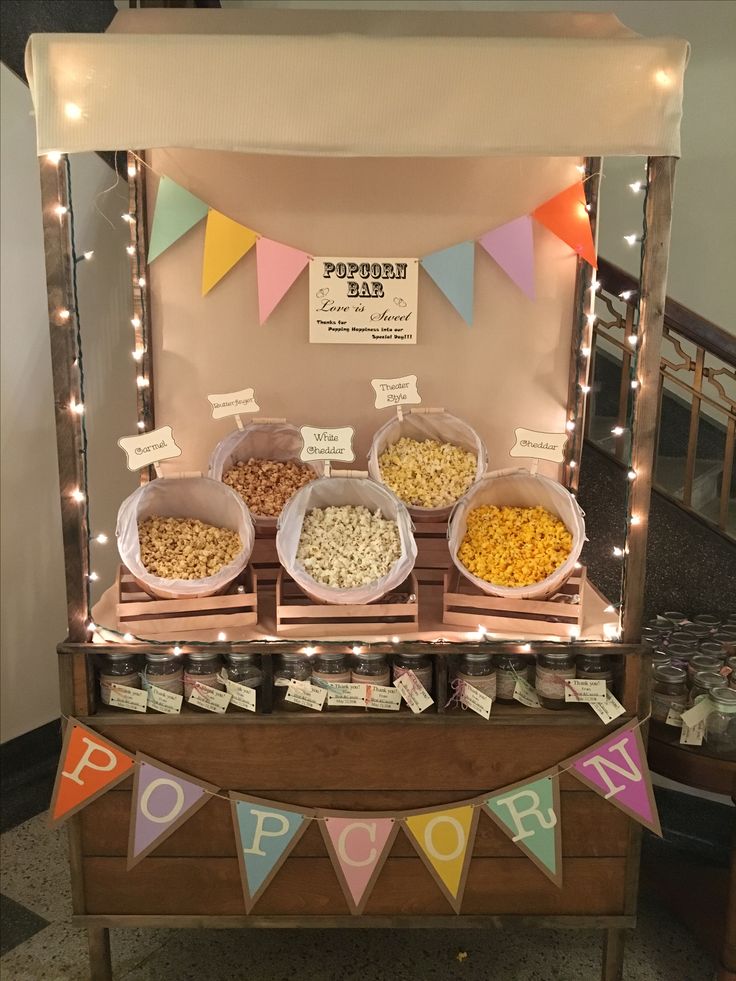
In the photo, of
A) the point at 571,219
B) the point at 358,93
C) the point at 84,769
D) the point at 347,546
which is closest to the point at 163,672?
the point at 84,769

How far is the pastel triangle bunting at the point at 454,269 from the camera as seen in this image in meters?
2.17

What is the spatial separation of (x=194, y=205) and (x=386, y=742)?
1.46 metres

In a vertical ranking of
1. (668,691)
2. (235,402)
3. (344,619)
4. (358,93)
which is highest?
(358,93)

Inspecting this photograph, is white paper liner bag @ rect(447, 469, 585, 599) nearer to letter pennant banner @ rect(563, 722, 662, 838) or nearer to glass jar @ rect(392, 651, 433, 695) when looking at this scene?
glass jar @ rect(392, 651, 433, 695)

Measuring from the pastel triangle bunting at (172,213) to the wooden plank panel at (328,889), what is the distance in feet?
5.12

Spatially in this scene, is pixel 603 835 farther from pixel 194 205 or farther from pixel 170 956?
pixel 194 205

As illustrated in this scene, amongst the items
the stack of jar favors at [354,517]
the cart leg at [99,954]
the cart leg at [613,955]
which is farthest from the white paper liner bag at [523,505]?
the cart leg at [99,954]

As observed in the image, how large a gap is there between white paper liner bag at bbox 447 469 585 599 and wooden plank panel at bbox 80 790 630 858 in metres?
0.49

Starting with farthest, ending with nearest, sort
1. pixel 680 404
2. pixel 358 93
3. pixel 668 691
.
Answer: pixel 680 404, pixel 668 691, pixel 358 93

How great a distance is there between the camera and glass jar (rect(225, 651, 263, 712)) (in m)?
1.85

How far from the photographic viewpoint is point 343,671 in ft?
6.12

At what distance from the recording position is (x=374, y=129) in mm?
1585

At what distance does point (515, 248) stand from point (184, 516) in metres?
1.12

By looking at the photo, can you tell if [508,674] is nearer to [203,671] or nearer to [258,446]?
[203,671]
